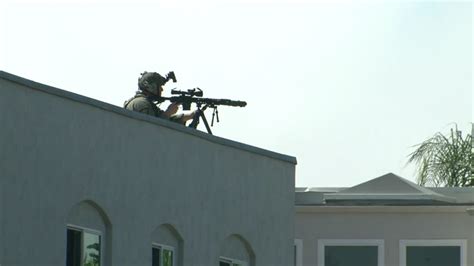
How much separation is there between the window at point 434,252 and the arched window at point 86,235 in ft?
50.1

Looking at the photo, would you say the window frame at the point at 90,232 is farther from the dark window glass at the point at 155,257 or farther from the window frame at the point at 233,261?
the window frame at the point at 233,261

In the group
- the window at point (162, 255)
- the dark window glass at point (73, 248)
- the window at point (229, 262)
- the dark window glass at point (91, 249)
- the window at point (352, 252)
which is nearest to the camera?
the dark window glass at point (73, 248)

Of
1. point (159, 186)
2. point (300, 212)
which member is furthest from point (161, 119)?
point (300, 212)

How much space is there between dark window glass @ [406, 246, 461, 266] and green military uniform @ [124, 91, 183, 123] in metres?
12.5

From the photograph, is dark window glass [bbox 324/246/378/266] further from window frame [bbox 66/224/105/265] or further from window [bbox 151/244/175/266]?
window frame [bbox 66/224/105/265]

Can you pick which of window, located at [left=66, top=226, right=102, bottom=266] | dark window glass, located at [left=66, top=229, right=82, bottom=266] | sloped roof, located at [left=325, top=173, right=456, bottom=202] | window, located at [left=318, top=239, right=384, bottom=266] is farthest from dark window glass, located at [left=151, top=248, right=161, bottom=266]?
sloped roof, located at [left=325, top=173, right=456, bottom=202]

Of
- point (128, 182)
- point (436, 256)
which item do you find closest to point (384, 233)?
point (436, 256)

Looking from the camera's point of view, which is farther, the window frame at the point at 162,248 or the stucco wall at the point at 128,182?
the window frame at the point at 162,248

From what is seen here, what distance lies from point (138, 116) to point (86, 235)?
84.9 inches

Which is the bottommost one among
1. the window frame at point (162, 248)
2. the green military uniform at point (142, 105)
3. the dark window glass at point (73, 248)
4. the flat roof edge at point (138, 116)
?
the dark window glass at point (73, 248)

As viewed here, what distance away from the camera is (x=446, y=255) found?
4184 cm

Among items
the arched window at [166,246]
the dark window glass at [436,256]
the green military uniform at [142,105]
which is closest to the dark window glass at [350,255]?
the dark window glass at [436,256]

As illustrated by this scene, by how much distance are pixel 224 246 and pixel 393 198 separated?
37.8 ft

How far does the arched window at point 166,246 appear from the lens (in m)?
29.3
